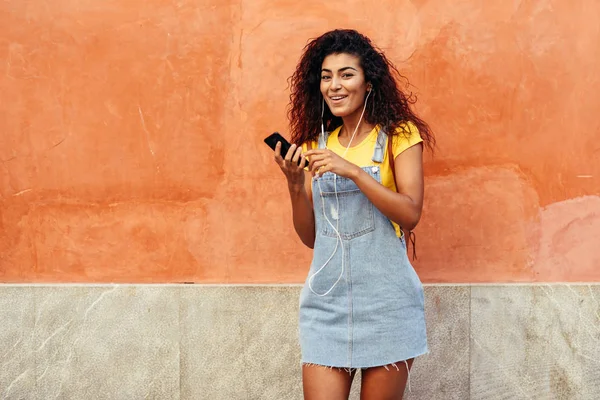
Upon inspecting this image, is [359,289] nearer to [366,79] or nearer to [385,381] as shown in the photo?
[385,381]

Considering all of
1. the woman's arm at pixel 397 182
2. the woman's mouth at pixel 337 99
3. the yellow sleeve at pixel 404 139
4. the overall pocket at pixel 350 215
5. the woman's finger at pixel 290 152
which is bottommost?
the overall pocket at pixel 350 215

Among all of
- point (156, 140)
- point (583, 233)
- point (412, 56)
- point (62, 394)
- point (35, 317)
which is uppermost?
point (412, 56)

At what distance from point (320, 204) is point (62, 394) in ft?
7.60

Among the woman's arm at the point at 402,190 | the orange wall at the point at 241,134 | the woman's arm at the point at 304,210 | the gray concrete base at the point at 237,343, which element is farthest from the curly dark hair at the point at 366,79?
the gray concrete base at the point at 237,343

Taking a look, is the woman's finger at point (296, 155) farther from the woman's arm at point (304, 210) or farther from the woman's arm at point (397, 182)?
the woman's arm at point (304, 210)

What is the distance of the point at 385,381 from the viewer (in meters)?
3.22

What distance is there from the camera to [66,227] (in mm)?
4785

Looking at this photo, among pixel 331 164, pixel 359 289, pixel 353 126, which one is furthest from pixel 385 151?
pixel 359 289

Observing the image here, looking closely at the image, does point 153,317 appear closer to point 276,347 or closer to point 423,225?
point 276,347

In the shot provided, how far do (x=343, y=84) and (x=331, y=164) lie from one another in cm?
46

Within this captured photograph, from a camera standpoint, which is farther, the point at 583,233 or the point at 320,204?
the point at 583,233

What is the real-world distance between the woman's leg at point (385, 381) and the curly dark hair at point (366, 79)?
92cm

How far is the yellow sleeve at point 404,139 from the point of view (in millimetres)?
3221

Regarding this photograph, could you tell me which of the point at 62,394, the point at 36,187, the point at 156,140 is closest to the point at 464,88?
the point at 156,140
